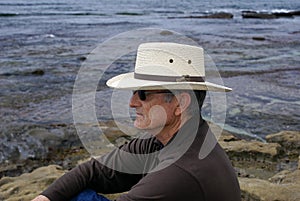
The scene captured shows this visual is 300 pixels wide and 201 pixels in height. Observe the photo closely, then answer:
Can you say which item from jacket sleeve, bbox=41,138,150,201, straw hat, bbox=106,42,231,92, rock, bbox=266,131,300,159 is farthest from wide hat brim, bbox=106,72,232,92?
rock, bbox=266,131,300,159

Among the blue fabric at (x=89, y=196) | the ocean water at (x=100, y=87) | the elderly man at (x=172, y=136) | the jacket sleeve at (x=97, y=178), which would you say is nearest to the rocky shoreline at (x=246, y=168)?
the ocean water at (x=100, y=87)

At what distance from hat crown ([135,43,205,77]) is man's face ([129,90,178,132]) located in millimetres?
124

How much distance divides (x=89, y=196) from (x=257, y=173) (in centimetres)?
303

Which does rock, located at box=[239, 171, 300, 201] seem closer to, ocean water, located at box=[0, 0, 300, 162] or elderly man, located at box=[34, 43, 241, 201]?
elderly man, located at box=[34, 43, 241, 201]

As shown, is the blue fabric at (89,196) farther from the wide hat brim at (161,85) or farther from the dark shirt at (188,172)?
the wide hat brim at (161,85)

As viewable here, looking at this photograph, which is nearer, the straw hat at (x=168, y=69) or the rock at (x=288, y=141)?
the straw hat at (x=168, y=69)

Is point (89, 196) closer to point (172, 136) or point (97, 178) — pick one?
point (97, 178)

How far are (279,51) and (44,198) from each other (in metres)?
16.4

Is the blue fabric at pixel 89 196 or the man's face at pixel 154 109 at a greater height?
the man's face at pixel 154 109

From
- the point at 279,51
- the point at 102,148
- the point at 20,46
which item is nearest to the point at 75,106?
the point at 102,148

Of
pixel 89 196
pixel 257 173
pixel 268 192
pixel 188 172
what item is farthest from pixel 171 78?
pixel 257 173

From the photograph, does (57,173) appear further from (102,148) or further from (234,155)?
(234,155)

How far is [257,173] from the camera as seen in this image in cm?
559

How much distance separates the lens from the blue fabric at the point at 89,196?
9.90 feet
